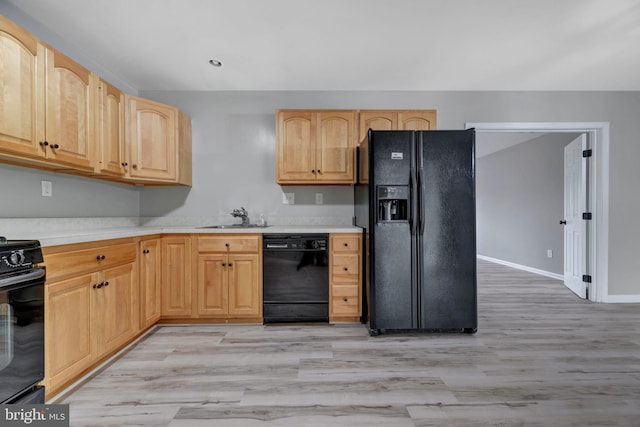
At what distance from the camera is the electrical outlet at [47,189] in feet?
7.28

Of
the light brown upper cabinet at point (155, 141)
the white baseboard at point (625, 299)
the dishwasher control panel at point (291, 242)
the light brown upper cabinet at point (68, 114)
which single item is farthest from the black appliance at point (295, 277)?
the white baseboard at point (625, 299)

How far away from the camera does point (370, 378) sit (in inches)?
74.1

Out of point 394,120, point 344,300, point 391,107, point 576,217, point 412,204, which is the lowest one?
point 344,300

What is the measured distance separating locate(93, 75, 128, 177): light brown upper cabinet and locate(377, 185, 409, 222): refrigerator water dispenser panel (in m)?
2.28

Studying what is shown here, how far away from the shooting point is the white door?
3.59 meters

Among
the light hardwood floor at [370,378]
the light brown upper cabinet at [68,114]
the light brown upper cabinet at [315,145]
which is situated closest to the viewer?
the light hardwood floor at [370,378]

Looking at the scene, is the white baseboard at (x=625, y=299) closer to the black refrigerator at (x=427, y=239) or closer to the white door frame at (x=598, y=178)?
the white door frame at (x=598, y=178)

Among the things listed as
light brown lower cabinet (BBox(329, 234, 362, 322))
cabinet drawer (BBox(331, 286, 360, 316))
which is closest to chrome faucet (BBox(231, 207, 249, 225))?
light brown lower cabinet (BBox(329, 234, 362, 322))

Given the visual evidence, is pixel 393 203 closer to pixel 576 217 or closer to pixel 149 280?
pixel 149 280

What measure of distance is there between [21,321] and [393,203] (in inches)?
97.3

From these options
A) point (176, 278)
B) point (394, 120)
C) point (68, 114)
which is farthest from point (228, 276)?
point (394, 120)

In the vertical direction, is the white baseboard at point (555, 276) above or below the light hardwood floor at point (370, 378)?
above

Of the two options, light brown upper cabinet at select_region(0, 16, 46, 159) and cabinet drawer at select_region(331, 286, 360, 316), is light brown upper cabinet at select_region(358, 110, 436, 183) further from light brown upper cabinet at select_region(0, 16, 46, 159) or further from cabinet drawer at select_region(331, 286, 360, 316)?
light brown upper cabinet at select_region(0, 16, 46, 159)

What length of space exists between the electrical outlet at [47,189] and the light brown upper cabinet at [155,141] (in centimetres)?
56
